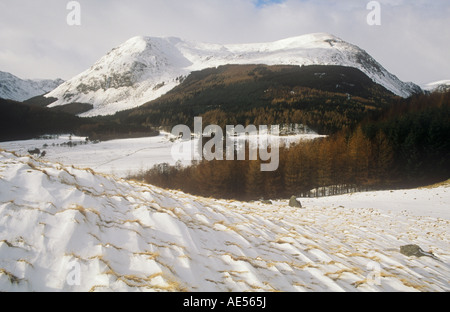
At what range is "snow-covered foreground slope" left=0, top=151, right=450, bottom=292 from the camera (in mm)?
3225

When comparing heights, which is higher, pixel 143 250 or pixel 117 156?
pixel 143 250

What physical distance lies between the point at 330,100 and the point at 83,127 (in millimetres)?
190715

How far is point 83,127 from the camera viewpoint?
592 ft

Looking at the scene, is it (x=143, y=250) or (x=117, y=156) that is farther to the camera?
(x=117, y=156)

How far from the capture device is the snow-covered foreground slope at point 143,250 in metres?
3.22

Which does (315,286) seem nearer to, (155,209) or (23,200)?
(155,209)

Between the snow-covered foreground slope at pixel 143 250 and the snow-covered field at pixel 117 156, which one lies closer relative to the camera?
the snow-covered foreground slope at pixel 143 250

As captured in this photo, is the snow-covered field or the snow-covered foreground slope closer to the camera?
the snow-covered foreground slope

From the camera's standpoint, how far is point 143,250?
4.03 meters

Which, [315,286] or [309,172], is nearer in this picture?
[315,286]

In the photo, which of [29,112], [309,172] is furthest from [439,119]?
[29,112]
